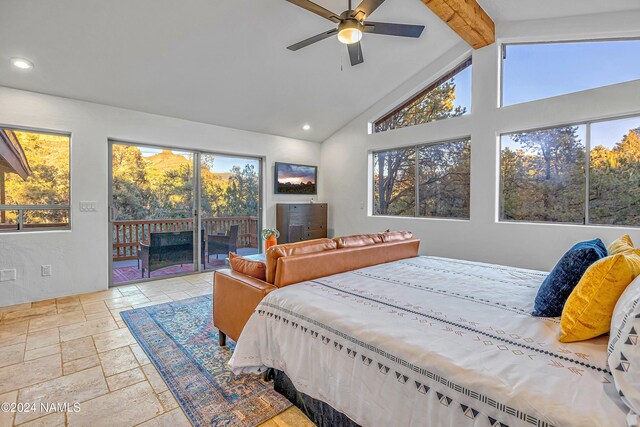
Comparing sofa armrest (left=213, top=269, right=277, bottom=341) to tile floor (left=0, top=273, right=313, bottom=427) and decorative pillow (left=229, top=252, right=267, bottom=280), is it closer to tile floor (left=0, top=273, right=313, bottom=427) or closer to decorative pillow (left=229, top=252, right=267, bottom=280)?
decorative pillow (left=229, top=252, right=267, bottom=280)

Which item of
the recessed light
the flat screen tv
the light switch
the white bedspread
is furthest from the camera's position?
the flat screen tv

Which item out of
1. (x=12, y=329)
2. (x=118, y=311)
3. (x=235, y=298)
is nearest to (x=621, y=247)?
(x=235, y=298)

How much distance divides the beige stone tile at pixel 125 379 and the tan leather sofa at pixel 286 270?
23.7 inches

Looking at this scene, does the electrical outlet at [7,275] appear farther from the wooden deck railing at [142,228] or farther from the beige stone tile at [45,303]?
the wooden deck railing at [142,228]

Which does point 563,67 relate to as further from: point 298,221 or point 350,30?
point 298,221

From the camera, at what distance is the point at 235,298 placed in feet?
7.50

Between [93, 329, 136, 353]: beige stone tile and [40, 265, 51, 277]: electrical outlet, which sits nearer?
[93, 329, 136, 353]: beige stone tile

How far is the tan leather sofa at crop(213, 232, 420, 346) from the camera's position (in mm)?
2105

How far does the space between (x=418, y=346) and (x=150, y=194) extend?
444 cm

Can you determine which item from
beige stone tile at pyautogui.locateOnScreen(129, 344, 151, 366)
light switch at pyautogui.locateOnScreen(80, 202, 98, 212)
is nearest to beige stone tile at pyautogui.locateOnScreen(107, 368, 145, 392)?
beige stone tile at pyautogui.locateOnScreen(129, 344, 151, 366)

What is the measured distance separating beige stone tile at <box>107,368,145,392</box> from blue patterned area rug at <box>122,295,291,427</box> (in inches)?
5.0

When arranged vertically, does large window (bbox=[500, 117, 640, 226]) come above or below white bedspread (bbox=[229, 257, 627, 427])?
above

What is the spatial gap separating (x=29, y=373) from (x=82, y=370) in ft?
1.12

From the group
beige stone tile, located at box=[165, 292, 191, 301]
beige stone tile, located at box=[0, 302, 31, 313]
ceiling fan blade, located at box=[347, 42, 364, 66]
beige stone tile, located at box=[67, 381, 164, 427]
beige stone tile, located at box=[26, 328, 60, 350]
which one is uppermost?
ceiling fan blade, located at box=[347, 42, 364, 66]
